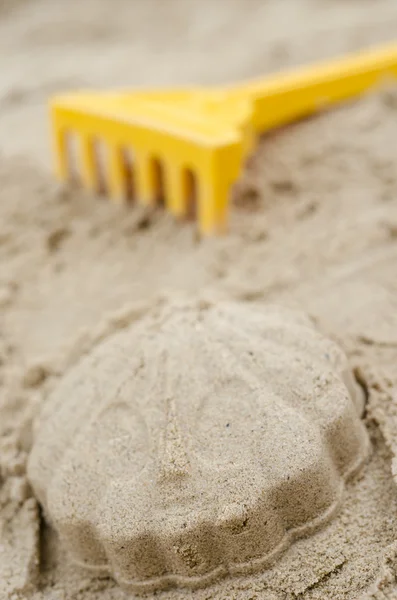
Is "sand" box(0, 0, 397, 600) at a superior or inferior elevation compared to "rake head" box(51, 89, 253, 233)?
inferior

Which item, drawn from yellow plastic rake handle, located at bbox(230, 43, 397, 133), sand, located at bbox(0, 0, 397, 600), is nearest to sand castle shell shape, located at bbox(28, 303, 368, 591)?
sand, located at bbox(0, 0, 397, 600)

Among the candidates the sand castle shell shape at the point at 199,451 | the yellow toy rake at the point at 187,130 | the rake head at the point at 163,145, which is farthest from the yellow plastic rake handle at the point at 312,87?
the sand castle shell shape at the point at 199,451

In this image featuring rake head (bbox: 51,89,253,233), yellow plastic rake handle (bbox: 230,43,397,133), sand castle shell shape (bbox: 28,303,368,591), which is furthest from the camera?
yellow plastic rake handle (bbox: 230,43,397,133)

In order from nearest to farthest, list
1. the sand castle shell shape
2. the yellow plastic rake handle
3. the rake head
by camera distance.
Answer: the sand castle shell shape
the rake head
the yellow plastic rake handle

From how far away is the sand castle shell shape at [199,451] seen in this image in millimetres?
780

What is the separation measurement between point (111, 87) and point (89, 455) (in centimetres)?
220

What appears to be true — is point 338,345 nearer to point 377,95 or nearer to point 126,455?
point 126,455

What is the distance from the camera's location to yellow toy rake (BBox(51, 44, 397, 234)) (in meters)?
1.47

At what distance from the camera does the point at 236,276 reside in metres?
1.36

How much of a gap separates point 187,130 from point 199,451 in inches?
37.9

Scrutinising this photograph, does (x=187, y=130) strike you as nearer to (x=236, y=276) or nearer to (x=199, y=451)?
(x=236, y=276)

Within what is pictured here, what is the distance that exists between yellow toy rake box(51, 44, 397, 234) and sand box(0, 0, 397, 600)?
0.07 meters

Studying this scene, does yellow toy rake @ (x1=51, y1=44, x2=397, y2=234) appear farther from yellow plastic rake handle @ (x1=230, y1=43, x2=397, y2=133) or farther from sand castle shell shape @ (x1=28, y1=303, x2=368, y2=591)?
sand castle shell shape @ (x1=28, y1=303, x2=368, y2=591)

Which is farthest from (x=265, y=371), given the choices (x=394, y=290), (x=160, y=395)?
(x=394, y=290)
